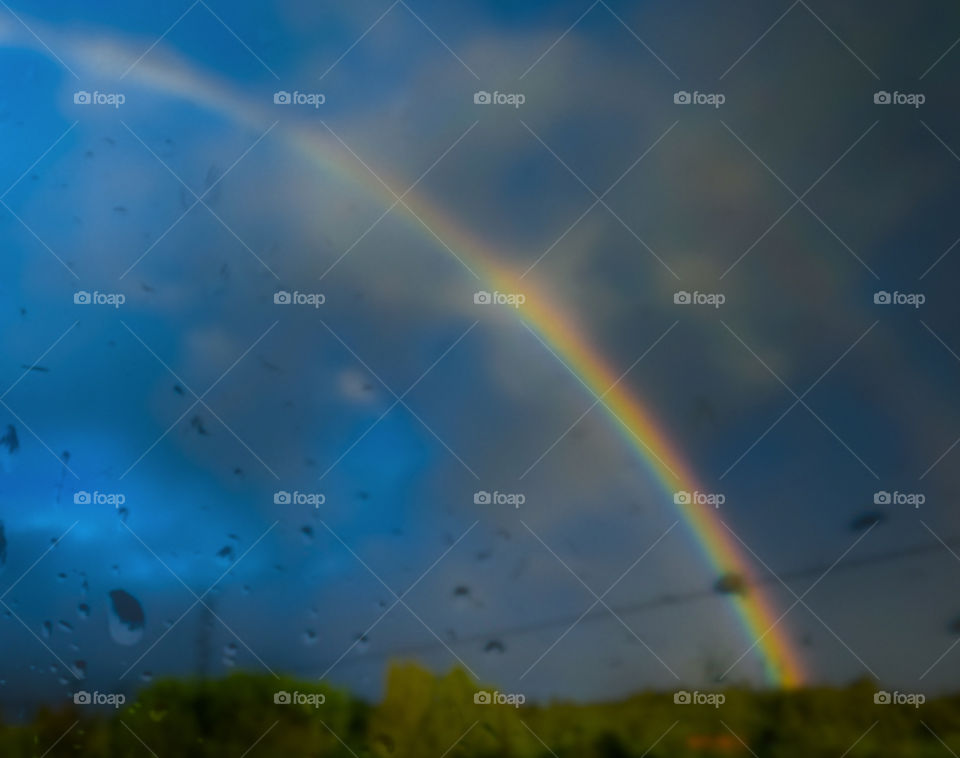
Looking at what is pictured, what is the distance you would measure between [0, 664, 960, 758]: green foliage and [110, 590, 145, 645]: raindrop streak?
4.8 inches

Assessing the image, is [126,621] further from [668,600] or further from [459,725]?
[668,600]

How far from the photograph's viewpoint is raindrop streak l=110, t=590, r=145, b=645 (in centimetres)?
224

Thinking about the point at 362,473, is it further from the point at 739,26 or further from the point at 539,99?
the point at 739,26

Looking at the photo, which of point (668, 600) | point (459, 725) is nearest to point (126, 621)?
point (459, 725)

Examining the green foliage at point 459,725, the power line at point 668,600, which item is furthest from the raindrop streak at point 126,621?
the power line at point 668,600

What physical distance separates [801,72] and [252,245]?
130cm

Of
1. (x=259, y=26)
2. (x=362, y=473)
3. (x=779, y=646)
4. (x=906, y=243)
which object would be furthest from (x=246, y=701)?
(x=906, y=243)

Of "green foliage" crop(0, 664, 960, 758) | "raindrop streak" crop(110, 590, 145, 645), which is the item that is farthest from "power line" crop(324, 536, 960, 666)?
"raindrop streak" crop(110, 590, 145, 645)

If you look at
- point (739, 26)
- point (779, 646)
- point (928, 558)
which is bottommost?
point (779, 646)

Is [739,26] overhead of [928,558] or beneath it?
overhead

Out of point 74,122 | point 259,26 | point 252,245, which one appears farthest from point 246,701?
point 259,26

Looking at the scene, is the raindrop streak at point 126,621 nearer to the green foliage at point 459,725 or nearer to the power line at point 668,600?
the green foliage at point 459,725

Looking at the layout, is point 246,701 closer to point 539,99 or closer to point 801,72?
point 539,99

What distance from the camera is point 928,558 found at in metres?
2.20
